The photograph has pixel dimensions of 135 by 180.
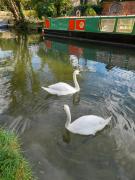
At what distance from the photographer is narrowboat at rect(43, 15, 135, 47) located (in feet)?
55.9

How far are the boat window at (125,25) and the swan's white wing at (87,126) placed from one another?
12.8 m

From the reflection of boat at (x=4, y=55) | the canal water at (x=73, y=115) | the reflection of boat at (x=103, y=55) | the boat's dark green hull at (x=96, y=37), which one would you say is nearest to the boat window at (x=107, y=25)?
the boat's dark green hull at (x=96, y=37)

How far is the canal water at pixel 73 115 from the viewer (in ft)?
14.8

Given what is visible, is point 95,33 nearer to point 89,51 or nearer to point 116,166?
point 89,51

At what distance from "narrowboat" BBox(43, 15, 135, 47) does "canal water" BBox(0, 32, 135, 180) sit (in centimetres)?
526

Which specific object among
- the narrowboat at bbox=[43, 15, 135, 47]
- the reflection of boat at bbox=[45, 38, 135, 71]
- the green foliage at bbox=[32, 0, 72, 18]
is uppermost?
the green foliage at bbox=[32, 0, 72, 18]

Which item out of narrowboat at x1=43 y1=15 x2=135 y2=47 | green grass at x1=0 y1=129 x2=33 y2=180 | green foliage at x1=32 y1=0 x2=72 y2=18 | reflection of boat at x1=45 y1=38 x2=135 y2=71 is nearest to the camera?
green grass at x1=0 y1=129 x2=33 y2=180

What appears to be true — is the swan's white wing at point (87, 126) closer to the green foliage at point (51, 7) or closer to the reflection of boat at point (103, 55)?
the reflection of boat at point (103, 55)

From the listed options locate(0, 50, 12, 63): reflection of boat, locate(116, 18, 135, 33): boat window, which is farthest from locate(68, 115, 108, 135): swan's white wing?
locate(116, 18, 135, 33): boat window

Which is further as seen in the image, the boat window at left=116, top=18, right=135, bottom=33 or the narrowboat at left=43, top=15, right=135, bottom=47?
the narrowboat at left=43, top=15, right=135, bottom=47

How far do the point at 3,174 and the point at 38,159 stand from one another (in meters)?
1.17

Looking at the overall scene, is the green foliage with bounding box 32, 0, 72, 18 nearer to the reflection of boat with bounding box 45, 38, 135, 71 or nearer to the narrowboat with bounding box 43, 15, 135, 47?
the narrowboat with bounding box 43, 15, 135, 47

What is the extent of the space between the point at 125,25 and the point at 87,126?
44.4ft

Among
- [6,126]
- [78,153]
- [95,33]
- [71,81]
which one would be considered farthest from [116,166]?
[95,33]
